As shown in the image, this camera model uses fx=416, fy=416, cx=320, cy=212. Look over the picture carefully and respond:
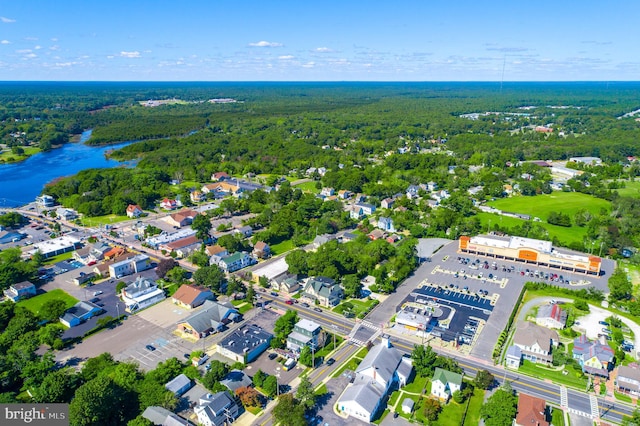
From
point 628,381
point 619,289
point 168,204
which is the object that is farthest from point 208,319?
point 168,204

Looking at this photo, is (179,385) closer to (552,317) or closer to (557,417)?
(557,417)

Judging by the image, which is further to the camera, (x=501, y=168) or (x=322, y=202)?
(x=501, y=168)

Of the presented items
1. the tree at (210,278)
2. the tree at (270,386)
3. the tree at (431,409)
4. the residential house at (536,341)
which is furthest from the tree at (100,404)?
the residential house at (536,341)

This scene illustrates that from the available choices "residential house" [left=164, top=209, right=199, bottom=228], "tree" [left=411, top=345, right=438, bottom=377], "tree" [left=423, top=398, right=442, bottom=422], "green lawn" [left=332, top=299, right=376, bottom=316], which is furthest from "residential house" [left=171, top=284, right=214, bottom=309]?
"tree" [left=423, top=398, right=442, bottom=422]

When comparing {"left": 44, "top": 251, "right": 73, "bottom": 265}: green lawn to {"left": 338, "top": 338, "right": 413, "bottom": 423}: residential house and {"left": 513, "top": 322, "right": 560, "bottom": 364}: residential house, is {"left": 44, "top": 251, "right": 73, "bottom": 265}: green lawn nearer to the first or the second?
{"left": 338, "top": 338, "right": 413, "bottom": 423}: residential house

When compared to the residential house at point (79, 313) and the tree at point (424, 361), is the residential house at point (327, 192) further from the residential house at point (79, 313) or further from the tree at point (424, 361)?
the tree at point (424, 361)

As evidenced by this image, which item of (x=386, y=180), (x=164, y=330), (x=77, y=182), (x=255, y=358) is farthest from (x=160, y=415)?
(x=386, y=180)

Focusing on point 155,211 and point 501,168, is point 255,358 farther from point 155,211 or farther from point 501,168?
point 501,168
